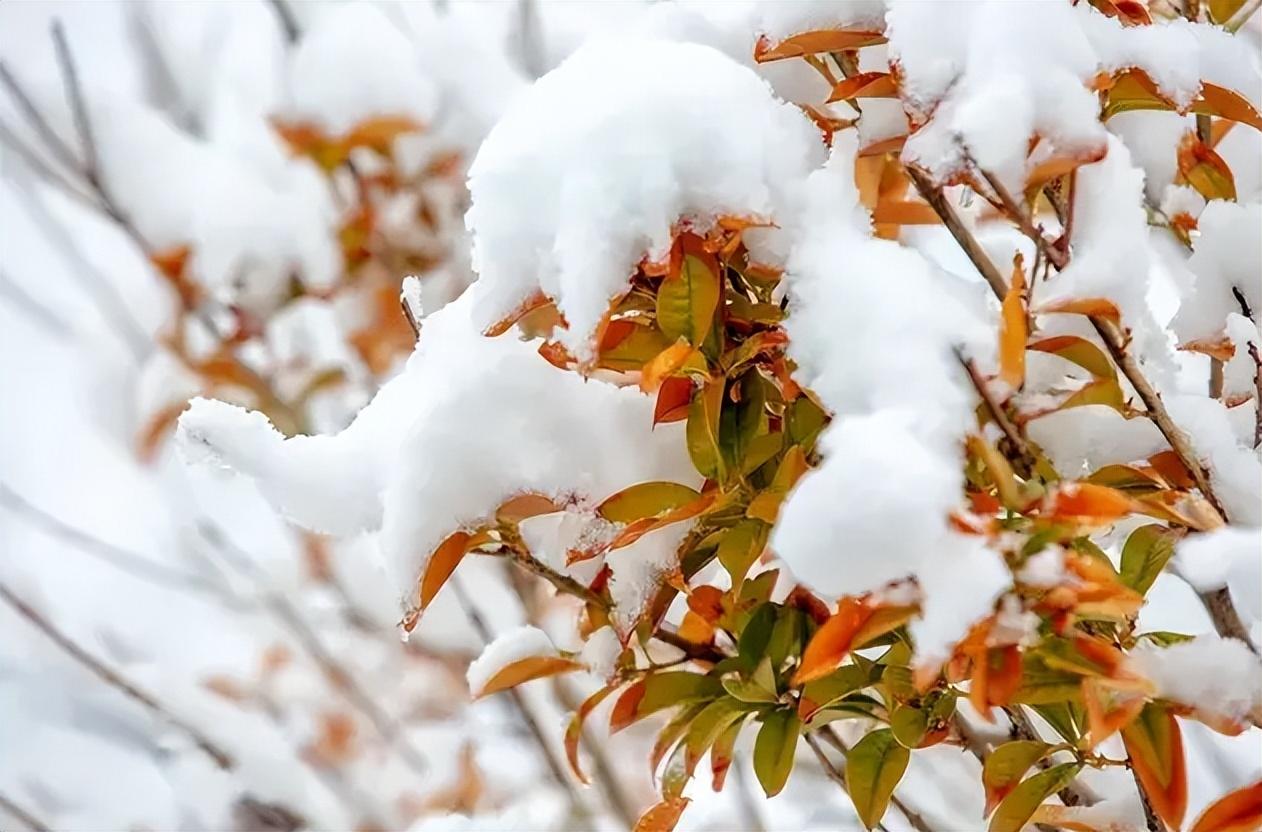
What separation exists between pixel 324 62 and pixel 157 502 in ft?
2.51

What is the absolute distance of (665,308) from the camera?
32 centimetres

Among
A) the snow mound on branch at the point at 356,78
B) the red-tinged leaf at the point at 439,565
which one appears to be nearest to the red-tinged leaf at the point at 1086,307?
the red-tinged leaf at the point at 439,565

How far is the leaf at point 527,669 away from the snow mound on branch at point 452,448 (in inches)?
3.2

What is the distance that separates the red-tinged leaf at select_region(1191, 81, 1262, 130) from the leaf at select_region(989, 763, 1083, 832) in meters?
Answer: 0.26

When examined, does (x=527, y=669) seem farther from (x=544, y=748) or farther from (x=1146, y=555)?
(x=544, y=748)

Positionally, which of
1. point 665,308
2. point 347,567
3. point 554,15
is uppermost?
point 554,15

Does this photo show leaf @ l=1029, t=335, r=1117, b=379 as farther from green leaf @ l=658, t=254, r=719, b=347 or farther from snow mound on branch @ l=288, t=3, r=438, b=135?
snow mound on branch @ l=288, t=3, r=438, b=135

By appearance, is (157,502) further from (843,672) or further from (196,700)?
(843,672)

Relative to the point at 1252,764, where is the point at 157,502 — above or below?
above

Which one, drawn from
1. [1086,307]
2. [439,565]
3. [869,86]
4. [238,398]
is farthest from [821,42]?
[238,398]

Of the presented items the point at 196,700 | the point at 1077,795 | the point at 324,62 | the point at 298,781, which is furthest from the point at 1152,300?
the point at 196,700

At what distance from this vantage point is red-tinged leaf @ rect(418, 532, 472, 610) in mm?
359

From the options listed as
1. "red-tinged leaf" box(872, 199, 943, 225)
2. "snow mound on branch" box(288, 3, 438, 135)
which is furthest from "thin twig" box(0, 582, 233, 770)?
"red-tinged leaf" box(872, 199, 943, 225)

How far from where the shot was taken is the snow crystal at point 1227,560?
278 mm
